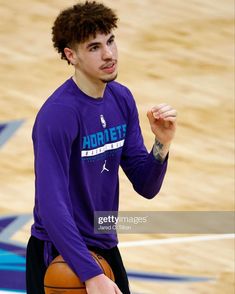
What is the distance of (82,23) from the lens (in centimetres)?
488

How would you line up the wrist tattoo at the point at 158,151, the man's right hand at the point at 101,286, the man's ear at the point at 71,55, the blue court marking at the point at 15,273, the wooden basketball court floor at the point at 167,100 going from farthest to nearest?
the wooden basketball court floor at the point at 167,100 → the blue court marking at the point at 15,273 → the wrist tattoo at the point at 158,151 → the man's ear at the point at 71,55 → the man's right hand at the point at 101,286

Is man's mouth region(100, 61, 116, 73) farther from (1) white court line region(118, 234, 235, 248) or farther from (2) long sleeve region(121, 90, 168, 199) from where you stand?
(1) white court line region(118, 234, 235, 248)

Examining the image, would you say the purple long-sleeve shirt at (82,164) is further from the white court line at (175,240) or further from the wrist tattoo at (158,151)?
the white court line at (175,240)

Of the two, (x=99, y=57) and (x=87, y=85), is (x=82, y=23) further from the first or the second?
(x=87, y=85)

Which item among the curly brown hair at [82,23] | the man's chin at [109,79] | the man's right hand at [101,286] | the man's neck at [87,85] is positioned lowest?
the man's right hand at [101,286]

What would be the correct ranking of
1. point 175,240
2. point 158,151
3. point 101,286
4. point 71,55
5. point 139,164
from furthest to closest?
point 175,240, point 139,164, point 158,151, point 71,55, point 101,286

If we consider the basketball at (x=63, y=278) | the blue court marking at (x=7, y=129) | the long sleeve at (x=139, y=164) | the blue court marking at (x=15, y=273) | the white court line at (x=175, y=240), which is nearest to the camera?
the basketball at (x=63, y=278)

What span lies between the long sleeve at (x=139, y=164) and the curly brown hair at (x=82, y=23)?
1.55 feet

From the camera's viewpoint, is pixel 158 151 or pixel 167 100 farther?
pixel 167 100

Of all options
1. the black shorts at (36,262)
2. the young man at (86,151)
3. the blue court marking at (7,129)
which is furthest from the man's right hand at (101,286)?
the blue court marking at (7,129)

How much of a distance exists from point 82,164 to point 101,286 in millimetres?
611

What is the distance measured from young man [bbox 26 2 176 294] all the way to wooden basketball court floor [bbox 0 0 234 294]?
2.23 m

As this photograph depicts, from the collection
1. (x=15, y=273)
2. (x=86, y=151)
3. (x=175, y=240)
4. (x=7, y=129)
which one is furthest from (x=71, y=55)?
(x=7, y=129)

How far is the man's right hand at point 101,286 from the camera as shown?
183 inches
